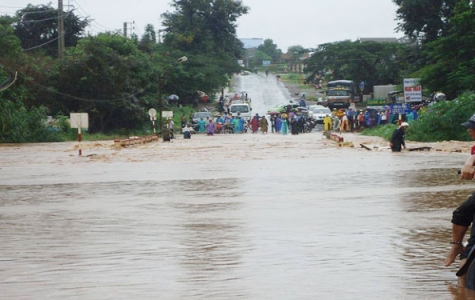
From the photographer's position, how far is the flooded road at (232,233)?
7.50 m

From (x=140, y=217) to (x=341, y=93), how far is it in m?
73.2

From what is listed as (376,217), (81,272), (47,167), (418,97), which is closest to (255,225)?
(376,217)

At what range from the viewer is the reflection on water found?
24.5 ft

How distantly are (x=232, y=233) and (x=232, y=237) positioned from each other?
1.28ft

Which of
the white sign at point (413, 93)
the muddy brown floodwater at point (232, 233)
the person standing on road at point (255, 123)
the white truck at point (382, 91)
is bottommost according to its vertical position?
the muddy brown floodwater at point (232, 233)

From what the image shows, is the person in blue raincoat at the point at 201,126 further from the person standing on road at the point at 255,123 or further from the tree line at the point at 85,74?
the person standing on road at the point at 255,123

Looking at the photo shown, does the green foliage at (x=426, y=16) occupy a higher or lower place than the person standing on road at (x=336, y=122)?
higher

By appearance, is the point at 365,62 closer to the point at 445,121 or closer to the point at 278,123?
the point at 278,123

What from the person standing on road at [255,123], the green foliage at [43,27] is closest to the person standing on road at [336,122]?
the person standing on road at [255,123]

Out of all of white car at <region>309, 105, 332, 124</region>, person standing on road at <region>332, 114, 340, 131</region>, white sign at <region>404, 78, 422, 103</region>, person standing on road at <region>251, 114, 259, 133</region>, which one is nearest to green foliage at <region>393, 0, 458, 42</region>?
white car at <region>309, 105, 332, 124</region>

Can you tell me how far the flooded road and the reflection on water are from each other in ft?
0.06

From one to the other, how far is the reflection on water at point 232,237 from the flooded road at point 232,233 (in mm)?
17

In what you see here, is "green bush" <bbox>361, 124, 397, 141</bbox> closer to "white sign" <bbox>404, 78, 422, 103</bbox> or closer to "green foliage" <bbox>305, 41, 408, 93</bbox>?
"white sign" <bbox>404, 78, 422, 103</bbox>

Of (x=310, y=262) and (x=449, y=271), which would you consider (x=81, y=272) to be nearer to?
(x=310, y=262)
